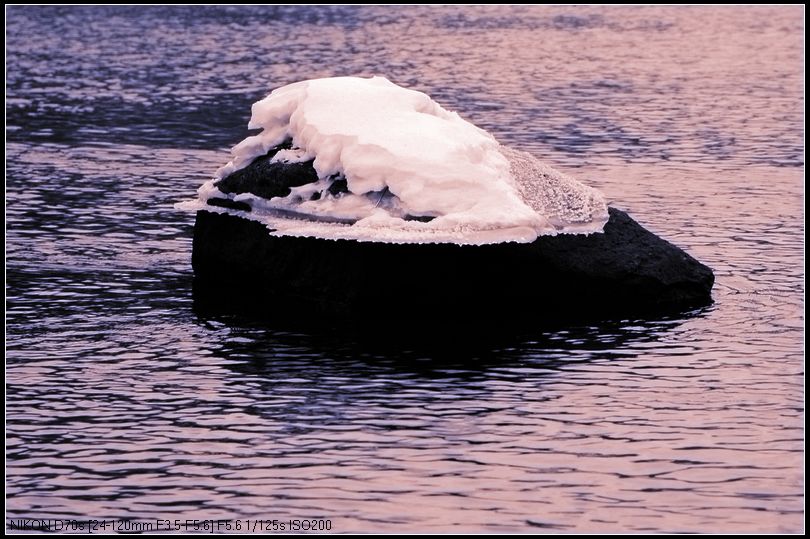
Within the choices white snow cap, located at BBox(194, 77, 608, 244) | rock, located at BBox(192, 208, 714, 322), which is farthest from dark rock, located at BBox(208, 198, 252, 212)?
rock, located at BBox(192, 208, 714, 322)

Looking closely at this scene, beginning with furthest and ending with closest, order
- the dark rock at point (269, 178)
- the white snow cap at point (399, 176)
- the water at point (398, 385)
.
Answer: the dark rock at point (269, 178) → the white snow cap at point (399, 176) → the water at point (398, 385)

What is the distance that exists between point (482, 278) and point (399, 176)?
1358 mm

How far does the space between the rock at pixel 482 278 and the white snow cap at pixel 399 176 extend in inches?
11.0

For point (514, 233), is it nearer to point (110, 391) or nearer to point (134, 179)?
point (110, 391)

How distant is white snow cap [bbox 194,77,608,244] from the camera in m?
17.1

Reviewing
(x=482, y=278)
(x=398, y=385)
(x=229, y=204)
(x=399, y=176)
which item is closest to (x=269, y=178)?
(x=229, y=204)

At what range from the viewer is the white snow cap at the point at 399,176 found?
17.1 metres

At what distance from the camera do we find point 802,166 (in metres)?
28.7

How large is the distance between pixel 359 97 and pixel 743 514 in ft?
27.6

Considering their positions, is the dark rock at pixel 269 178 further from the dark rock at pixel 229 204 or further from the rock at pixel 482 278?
the rock at pixel 482 278

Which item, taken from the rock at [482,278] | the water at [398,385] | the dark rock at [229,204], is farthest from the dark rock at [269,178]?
the water at [398,385]

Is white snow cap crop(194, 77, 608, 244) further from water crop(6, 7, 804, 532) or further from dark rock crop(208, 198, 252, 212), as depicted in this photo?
water crop(6, 7, 804, 532)

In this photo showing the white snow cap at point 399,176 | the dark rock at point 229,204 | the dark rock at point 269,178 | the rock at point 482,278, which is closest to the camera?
the white snow cap at point 399,176

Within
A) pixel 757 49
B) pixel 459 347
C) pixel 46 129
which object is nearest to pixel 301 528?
pixel 459 347
